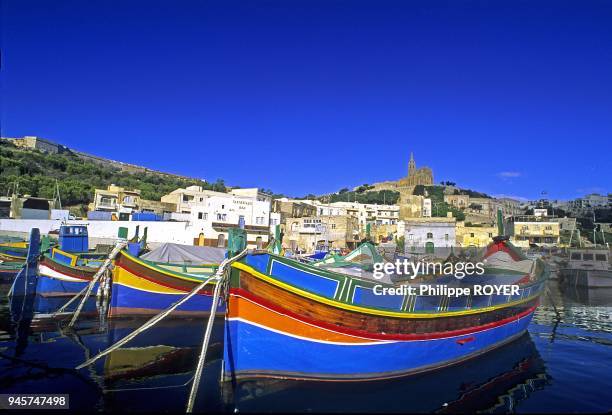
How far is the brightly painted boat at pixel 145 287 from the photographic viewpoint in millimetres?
14430

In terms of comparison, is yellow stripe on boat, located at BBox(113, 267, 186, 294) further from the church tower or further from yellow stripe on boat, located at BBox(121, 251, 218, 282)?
the church tower

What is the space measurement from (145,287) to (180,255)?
3.95 m

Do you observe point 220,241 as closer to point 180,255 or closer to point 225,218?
point 225,218

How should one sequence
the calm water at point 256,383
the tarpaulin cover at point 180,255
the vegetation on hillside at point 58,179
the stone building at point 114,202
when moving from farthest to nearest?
the vegetation on hillside at point 58,179 → the stone building at point 114,202 → the tarpaulin cover at point 180,255 → the calm water at point 256,383

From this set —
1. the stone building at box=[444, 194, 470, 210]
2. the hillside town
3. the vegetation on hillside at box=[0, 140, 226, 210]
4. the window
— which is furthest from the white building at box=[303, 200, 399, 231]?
the window

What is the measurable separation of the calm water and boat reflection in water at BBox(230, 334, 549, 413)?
0.07 ft

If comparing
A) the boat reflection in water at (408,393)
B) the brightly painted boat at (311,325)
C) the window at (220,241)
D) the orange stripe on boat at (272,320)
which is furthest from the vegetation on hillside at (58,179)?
the boat reflection in water at (408,393)

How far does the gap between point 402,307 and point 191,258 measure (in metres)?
13.2

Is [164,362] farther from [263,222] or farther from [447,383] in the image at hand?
[263,222]

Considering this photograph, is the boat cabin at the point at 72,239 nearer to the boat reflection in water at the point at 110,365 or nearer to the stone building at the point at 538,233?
the boat reflection in water at the point at 110,365

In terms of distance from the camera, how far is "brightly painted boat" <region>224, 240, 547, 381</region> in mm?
7496

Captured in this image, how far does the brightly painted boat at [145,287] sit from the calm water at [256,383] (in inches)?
44.3

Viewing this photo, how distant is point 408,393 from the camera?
307 inches

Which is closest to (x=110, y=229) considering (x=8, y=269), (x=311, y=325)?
(x=8, y=269)
